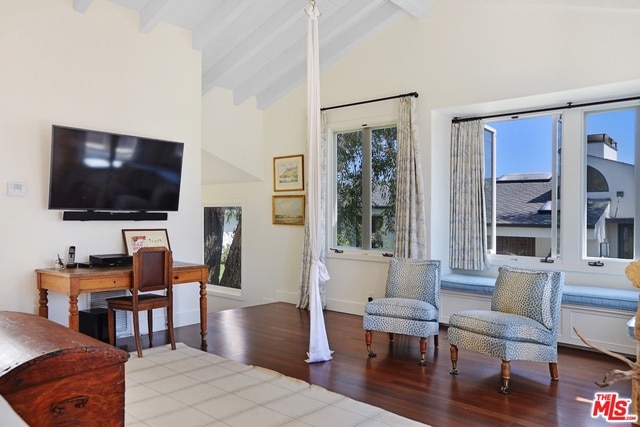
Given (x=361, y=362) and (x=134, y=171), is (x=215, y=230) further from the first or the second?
(x=361, y=362)

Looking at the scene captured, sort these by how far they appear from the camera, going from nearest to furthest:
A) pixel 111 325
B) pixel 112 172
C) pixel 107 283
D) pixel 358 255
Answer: pixel 107 283
pixel 111 325
pixel 112 172
pixel 358 255

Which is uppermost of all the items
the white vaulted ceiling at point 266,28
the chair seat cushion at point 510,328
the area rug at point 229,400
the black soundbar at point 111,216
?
the white vaulted ceiling at point 266,28

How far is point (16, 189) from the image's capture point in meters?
4.12

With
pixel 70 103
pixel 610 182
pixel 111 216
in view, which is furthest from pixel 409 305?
pixel 70 103

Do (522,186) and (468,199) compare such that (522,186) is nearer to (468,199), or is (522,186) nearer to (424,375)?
(468,199)

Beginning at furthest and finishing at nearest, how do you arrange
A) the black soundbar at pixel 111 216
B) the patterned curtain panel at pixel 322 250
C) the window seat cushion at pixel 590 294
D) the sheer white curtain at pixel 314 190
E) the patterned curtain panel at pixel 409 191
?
the patterned curtain panel at pixel 322 250 → the patterned curtain panel at pixel 409 191 → the black soundbar at pixel 111 216 → the window seat cushion at pixel 590 294 → the sheer white curtain at pixel 314 190

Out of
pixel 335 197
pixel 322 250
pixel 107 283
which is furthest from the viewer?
pixel 335 197

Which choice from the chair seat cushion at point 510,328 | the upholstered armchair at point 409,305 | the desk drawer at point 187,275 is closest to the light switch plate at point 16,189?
the desk drawer at point 187,275

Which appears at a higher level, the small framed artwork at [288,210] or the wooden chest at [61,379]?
the small framed artwork at [288,210]

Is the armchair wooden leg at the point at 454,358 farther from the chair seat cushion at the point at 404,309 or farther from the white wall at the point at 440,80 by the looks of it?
the white wall at the point at 440,80

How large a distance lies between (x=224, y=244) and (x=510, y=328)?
5403 millimetres

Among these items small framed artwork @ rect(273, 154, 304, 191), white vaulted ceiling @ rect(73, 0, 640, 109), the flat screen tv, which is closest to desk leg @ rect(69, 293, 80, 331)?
the flat screen tv

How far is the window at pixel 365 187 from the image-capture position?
19.9 ft

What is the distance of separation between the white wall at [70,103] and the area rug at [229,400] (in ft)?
4.33
